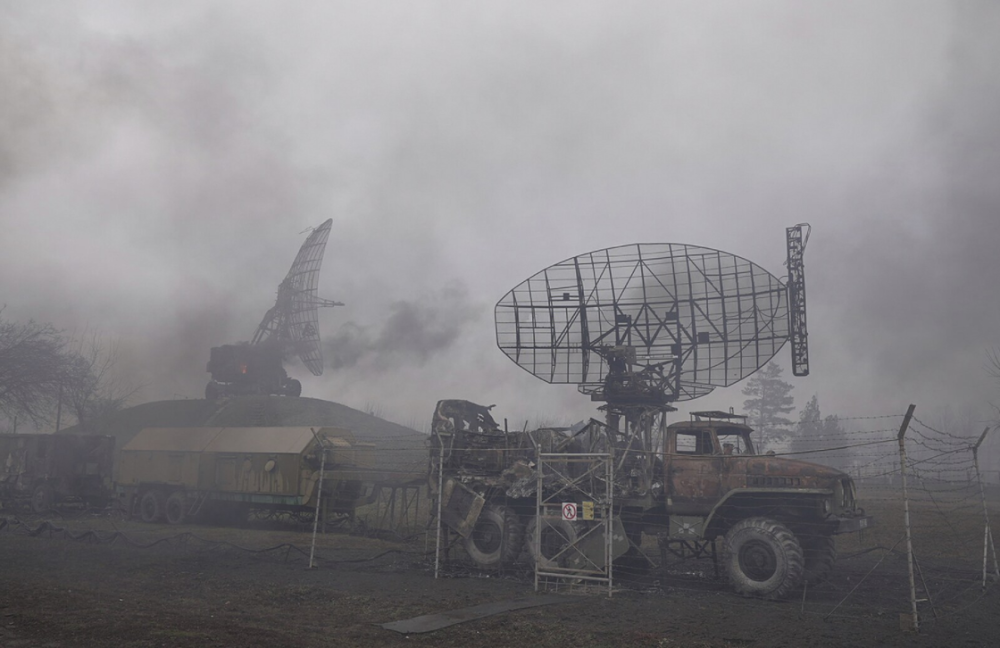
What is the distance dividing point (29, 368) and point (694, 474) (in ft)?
88.1

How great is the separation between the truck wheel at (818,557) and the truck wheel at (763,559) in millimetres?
1160

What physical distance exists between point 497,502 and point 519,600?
195 inches

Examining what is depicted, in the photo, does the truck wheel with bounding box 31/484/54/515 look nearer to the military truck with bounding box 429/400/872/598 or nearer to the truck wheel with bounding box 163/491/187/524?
the truck wheel with bounding box 163/491/187/524

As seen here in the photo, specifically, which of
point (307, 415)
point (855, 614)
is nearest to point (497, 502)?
point (855, 614)

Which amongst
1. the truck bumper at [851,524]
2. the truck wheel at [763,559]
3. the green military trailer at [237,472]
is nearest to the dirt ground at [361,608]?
the truck wheel at [763,559]

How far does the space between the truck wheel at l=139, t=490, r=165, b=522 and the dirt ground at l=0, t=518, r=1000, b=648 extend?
10.5 m

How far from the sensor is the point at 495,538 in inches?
704

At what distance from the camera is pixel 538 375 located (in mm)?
22234

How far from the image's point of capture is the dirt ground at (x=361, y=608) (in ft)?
32.8

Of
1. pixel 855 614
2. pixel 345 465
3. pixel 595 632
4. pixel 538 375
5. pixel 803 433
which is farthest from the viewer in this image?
pixel 803 433

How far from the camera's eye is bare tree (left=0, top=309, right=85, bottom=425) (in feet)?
93.6

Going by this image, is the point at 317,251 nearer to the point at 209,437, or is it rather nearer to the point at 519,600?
the point at 209,437

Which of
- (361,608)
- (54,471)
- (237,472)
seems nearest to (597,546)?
(361,608)

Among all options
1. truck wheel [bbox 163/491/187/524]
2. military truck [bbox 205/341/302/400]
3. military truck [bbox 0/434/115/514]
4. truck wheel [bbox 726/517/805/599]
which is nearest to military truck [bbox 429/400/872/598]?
truck wheel [bbox 726/517/805/599]
